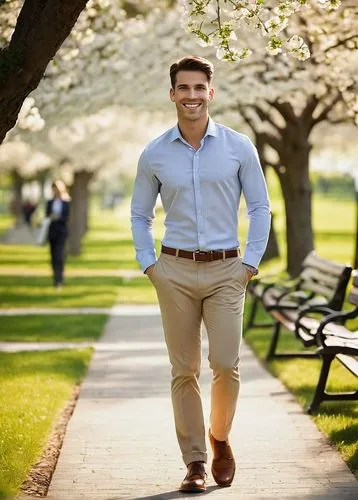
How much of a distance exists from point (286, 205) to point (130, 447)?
628 inches

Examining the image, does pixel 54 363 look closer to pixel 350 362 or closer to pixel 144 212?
pixel 350 362

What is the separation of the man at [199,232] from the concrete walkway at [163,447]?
0.41 metres

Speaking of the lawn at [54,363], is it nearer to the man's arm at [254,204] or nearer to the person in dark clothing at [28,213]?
the man's arm at [254,204]

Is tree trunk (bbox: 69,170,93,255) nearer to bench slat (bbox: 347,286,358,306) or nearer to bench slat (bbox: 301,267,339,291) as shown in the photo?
bench slat (bbox: 301,267,339,291)

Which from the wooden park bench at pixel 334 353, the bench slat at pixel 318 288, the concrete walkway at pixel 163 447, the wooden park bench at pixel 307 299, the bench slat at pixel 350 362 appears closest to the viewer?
the concrete walkway at pixel 163 447

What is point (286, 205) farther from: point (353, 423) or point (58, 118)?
point (353, 423)

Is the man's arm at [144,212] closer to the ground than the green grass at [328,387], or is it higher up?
higher up

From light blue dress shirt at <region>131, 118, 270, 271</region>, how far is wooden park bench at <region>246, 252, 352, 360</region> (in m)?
3.82

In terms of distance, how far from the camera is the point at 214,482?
22.3ft

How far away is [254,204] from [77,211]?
32687 mm

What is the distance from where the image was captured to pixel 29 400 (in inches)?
374

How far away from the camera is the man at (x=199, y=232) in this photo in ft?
21.0

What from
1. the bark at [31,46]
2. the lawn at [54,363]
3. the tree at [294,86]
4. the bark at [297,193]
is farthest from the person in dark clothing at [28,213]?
the bark at [31,46]

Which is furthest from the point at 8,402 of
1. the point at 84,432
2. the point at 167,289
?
the point at 167,289
